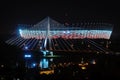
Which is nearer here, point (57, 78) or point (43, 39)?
point (57, 78)

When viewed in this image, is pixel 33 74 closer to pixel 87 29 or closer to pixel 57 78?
pixel 57 78

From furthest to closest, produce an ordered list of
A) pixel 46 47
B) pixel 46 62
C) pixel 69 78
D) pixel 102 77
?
pixel 46 47 → pixel 46 62 → pixel 69 78 → pixel 102 77

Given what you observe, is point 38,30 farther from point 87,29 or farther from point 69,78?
point 69,78

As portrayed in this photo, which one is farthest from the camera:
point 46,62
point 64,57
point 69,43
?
point 69,43

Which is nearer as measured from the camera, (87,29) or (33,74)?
(33,74)

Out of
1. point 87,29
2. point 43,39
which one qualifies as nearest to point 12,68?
point 43,39

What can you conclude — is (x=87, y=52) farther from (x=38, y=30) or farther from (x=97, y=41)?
(x=38, y=30)

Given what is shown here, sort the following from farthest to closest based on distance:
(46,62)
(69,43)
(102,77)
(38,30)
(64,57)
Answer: (38,30)
(69,43)
(64,57)
(46,62)
(102,77)

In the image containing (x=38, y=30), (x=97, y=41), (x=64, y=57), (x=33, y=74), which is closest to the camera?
(x=33, y=74)

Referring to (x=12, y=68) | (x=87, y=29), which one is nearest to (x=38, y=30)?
(x=87, y=29)
